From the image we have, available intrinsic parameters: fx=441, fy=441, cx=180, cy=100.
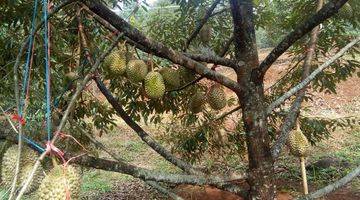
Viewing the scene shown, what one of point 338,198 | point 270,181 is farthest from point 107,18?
point 338,198

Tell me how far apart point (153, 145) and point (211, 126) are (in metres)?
1.76

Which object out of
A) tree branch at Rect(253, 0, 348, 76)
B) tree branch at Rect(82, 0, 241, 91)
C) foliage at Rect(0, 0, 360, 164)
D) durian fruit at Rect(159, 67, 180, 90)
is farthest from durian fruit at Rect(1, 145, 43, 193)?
tree branch at Rect(253, 0, 348, 76)

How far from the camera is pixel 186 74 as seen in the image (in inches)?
73.4

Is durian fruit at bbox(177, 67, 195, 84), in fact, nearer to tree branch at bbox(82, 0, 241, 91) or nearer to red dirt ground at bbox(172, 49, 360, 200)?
tree branch at bbox(82, 0, 241, 91)

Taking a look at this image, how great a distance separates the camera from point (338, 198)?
3973 mm

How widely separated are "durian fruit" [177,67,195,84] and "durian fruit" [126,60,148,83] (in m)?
0.26

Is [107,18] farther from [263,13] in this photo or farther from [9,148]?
[263,13]

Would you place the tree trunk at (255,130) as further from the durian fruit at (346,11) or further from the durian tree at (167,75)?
the durian fruit at (346,11)

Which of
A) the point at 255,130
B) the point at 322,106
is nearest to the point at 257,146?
the point at 255,130

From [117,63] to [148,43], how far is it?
17.3 inches

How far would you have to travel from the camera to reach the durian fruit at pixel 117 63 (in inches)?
65.1

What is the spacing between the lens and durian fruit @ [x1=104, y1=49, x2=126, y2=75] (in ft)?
5.43

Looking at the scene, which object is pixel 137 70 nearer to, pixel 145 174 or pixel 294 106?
pixel 145 174

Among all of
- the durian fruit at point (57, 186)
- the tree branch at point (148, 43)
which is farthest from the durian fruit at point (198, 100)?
the durian fruit at point (57, 186)
